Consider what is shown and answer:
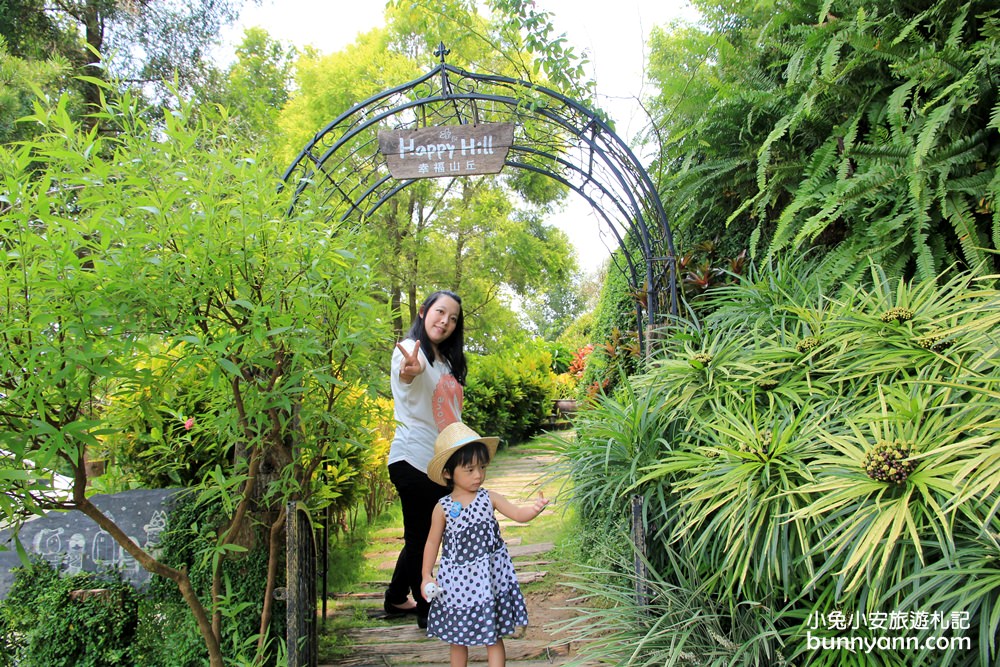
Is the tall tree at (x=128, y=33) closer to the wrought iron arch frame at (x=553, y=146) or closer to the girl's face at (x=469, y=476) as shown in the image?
the wrought iron arch frame at (x=553, y=146)

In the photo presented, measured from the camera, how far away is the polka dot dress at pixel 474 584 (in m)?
2.44

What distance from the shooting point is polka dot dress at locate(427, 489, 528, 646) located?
244cm

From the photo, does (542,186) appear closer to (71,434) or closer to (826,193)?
(826,193)

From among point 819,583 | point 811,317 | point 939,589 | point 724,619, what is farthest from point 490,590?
point 811,317

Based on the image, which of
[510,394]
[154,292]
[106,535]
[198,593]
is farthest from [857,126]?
[510,394]

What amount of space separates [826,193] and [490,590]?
2480 mm

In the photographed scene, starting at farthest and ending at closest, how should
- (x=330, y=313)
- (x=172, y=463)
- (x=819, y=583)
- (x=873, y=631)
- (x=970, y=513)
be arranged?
(x=172, y=463)
(x=330, y=313)
(x=819, y=583)
(x=873, y=631)
(x=970, y=513)

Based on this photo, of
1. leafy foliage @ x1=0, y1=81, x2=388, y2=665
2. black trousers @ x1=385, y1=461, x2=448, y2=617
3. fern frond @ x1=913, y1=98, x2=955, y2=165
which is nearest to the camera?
leafy foliage @ x1=0, y1=81, x2=388, y2=665

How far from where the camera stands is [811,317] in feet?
8.77

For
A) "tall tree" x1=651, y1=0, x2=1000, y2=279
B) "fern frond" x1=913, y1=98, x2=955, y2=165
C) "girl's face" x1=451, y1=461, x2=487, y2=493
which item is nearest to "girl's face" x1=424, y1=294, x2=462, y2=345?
"girl's face" x1=451, y1=461, x2=487, y2=493

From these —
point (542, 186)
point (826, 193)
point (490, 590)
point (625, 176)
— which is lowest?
point (490, 590)

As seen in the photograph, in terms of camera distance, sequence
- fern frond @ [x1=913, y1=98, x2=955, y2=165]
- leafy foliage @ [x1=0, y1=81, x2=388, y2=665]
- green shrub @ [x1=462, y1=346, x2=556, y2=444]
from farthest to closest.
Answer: green shrub @ [x1=462, y1=346, x2=556, y2=444]
fern frond @ [x1=913, y1=98, x2=955, y2=165]
leafy foliage @ [x1=0, y1=81, x2=388, y2=665]

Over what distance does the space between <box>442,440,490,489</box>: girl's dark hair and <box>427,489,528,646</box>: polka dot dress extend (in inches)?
5.4

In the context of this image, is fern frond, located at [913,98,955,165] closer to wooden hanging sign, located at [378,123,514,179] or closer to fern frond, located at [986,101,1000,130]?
fern frond, located at [986,101,1000,130]
